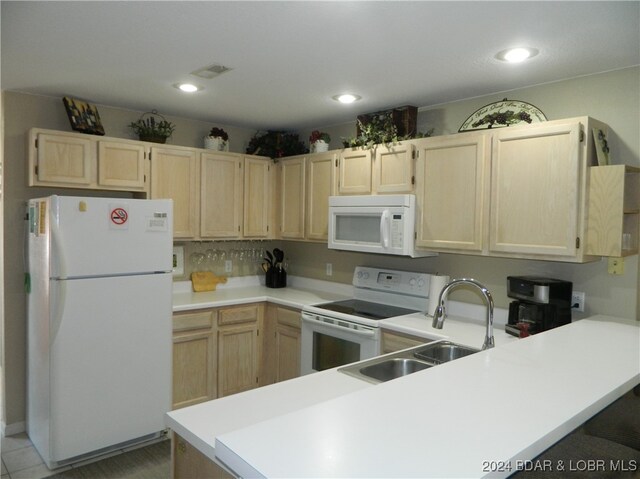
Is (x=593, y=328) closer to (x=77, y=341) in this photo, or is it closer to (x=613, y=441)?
(x=613, y=441)

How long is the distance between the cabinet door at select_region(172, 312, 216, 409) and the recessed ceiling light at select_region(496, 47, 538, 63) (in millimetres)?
2567

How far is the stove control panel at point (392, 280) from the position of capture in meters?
3.31

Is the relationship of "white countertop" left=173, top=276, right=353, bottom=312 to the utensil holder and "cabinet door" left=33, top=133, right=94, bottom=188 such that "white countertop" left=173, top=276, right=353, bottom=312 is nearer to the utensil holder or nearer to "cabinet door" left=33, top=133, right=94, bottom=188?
the utensil holder

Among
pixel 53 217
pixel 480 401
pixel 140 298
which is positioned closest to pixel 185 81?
pixel 53 217

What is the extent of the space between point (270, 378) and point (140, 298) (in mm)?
1353

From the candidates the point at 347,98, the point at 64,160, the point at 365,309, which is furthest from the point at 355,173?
the point at 64,160

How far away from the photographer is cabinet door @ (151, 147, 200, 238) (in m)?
3.52

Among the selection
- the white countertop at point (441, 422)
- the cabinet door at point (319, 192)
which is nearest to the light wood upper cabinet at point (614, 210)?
the white countertop at point (441, 422)

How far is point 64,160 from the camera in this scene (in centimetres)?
311

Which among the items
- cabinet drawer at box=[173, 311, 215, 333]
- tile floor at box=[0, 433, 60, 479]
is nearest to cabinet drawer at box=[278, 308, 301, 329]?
cabinet drawer at box=[173, 311, 215, 333]

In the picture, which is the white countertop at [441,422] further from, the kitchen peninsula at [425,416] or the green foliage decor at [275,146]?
the green foliage decor at [275,146]

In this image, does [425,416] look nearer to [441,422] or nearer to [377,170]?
[441,422]

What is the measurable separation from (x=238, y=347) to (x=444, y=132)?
2.24 meters

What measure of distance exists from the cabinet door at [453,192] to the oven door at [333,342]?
70cm
